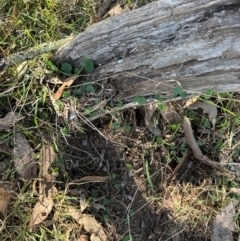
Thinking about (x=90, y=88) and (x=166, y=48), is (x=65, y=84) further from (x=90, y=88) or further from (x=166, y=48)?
(x=166, y=48)

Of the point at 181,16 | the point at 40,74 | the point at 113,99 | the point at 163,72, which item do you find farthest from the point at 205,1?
the point at 40,74

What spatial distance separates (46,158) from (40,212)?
27 cm

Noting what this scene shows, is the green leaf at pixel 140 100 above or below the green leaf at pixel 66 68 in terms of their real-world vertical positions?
below

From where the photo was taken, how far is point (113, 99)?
2078 millimetres

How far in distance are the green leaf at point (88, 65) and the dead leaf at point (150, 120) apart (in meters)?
0.41

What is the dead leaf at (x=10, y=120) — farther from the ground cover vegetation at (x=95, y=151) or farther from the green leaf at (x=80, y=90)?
the green leaf at (x=80, y=90)

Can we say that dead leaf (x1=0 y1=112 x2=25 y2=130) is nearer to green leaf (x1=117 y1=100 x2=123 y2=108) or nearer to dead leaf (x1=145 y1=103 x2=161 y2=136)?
green leaf (x1=117 y1=100 x2=123 y2=108)

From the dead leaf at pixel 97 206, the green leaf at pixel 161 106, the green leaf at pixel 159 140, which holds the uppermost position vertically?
the green leaf at pixel 161 106

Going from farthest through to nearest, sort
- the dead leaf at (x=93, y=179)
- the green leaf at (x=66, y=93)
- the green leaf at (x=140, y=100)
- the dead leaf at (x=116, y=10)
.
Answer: the dead leaf at (x=116, y=10), the dead leaf at (x=93, y=179), the green leaf at (x=66, y=93), the green leaf at (x=140, y=100)

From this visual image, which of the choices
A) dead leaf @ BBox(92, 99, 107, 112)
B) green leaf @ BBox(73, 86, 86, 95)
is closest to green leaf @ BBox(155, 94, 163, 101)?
dead leaf @ BBox(92, 99, 107, 112)

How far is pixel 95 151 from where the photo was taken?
2248mm

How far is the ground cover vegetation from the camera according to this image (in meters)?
2.12

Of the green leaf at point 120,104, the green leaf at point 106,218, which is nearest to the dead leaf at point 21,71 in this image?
the green leaf at point 120,104

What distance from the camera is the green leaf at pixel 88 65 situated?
2.02 metres
